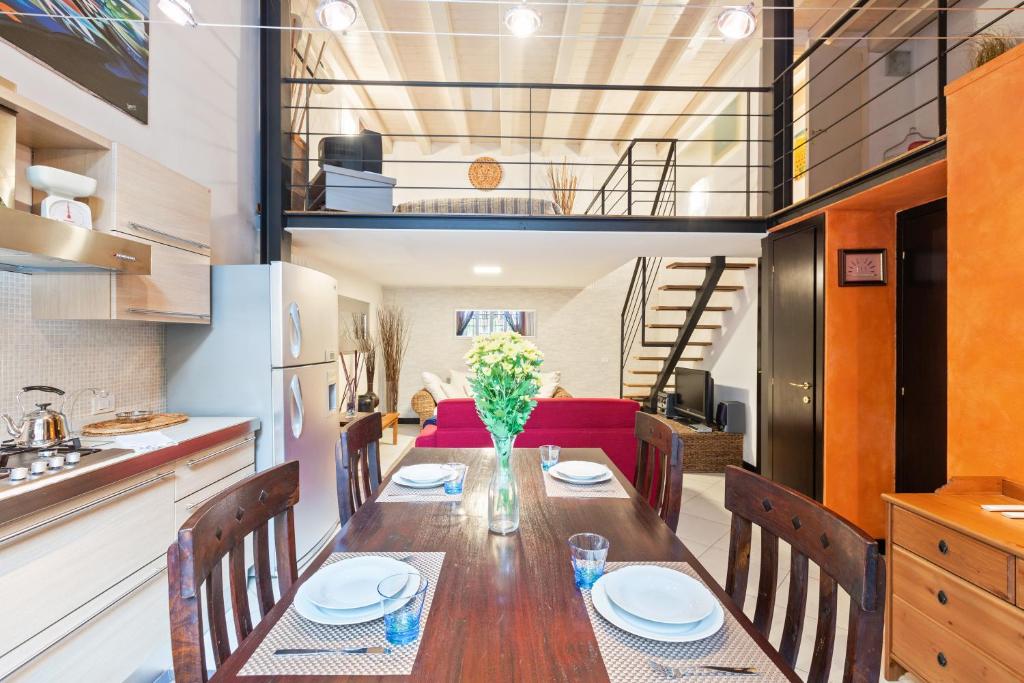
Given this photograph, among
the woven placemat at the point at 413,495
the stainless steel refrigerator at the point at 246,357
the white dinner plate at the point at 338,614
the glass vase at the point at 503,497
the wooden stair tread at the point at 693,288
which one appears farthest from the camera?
the wooden stair tread at the point at 693,288

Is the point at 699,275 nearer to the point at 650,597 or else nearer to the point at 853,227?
the point at 853,227

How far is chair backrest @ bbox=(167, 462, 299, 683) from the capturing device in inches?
30.5

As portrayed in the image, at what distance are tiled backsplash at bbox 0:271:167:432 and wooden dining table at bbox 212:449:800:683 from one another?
153 centimetres

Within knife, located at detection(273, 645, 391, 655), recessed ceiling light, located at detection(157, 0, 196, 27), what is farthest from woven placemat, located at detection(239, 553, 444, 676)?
recessed ceiling light, located at detection(157, 0, 196, 27)

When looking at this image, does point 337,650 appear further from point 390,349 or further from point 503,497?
point 390,349

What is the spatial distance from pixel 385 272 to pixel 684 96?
4.18 m

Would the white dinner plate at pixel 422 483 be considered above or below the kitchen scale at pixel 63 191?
below

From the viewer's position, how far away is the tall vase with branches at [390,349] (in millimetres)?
6691

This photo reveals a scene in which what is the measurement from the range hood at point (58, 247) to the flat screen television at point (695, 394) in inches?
185

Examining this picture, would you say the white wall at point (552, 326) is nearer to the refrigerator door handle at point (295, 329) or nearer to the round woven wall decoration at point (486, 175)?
the round woven wall decoration at point (486, 175)

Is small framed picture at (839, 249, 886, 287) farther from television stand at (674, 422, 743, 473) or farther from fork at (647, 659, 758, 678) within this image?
fork at (647, 659, 758, 678)

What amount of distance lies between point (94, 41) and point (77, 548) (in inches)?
83.6

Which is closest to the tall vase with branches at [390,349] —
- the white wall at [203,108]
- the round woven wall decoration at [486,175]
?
the round woven wall decoration at [486,175]

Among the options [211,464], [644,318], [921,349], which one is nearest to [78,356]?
[211,464]
